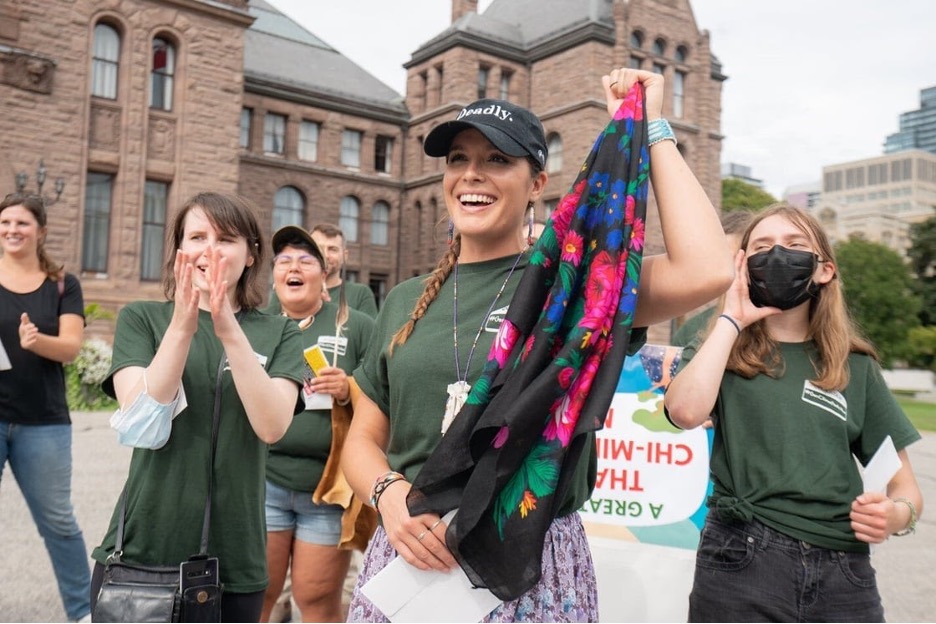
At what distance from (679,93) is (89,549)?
33.4m

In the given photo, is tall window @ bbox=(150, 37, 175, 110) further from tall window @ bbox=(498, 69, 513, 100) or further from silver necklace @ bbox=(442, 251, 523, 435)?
silver necklace @ bbox=(442, 251, 523, 435)

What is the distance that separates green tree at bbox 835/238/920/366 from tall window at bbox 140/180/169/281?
32.0m

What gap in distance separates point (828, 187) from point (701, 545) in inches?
7715

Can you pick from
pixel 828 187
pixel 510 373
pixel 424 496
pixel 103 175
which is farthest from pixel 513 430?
pixel 828 187

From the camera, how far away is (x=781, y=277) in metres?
2.70

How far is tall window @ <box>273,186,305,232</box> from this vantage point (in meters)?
34.2

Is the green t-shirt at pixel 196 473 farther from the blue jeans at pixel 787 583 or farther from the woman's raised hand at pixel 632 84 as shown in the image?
the blue jeans at pixel 787 583

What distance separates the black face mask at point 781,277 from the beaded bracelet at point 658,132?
3.32 feet

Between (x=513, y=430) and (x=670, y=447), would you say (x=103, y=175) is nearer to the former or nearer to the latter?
(x=670, y=447)

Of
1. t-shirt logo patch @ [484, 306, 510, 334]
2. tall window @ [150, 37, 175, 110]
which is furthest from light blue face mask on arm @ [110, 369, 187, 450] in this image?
tall window @ [150, 37, 175, 110]

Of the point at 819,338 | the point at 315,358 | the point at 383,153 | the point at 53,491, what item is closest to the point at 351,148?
the point at 383,153

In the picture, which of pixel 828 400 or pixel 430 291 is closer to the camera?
pixel 430 291

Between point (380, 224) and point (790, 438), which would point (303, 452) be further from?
point (380, 224)

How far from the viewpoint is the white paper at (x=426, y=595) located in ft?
5.98
